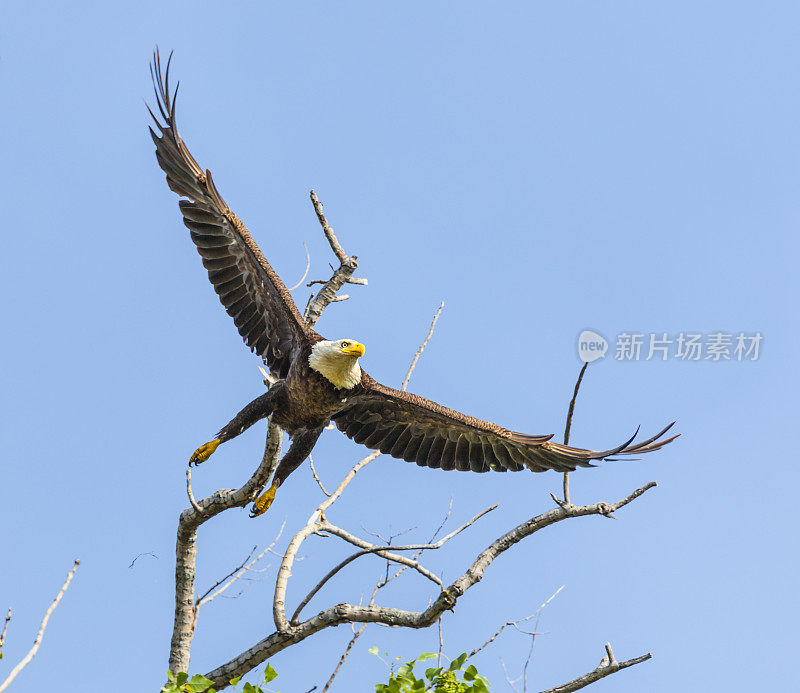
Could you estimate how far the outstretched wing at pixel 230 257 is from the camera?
7207 millimetres

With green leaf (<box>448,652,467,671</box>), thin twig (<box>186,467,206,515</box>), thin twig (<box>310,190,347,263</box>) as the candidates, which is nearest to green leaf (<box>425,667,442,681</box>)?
green leaf (<box>448,652,467,671</box>)

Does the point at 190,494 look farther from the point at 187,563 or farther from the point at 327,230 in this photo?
the point at 327,230

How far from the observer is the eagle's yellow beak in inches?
269

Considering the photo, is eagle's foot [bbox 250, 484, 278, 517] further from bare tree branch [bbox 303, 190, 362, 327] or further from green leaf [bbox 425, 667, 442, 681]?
green leaf [bbox 425, 667, 442, 681]

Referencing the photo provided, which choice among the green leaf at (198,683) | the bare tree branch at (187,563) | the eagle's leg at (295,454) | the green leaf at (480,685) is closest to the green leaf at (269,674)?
the green leaf at (198,683)

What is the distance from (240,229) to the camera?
7.18 meters

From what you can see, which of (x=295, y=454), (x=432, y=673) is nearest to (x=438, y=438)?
(x=295, y=454)

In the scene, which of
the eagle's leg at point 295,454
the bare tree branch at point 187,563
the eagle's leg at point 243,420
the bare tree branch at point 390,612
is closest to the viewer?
the bare tree branch at point 390,612

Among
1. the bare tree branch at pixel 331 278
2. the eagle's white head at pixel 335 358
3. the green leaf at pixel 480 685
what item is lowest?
the green leaf at pixel 480 685

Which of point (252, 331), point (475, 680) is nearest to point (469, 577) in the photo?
point (475, 680)

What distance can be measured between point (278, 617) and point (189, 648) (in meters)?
0.97

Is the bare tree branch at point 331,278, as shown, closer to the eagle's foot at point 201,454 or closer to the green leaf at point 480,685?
the eagle's foot at point 201,454

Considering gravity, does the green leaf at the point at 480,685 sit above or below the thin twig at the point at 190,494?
below

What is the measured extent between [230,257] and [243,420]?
136cm
